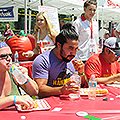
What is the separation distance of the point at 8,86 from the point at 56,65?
63 centimetres

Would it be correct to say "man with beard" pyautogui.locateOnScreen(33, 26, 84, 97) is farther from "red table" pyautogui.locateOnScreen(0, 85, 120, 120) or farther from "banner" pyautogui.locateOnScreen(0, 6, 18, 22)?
"banner" pyautogui.locateOnScreen(0, 6, 18, 22)

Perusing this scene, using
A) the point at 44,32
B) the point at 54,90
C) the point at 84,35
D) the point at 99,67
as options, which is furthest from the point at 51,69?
the point at 44,32

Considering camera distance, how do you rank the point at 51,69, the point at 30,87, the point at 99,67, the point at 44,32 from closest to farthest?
the point at 30,87 < the point at 51,69 < the point at 99,67 < the point at 44,32

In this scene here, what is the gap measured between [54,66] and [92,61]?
748 millimetres

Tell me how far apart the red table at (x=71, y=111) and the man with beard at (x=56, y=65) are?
0.21 m

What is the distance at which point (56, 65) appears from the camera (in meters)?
1.94

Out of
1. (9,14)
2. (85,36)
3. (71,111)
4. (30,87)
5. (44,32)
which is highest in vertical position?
(9,14)

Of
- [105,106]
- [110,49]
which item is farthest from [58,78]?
[110,49]

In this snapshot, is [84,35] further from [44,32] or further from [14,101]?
[14,101]

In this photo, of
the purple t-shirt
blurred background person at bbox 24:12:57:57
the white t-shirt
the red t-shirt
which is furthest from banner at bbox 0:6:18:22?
the purple t-shirt

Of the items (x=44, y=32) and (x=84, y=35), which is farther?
(x=44, y=32)

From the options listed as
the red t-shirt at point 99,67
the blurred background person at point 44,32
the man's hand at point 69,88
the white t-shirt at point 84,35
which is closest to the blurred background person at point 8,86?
the man's hand at point 69,88

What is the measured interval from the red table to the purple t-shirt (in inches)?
11.8

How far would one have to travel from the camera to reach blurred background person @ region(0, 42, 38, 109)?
4.37 ft
